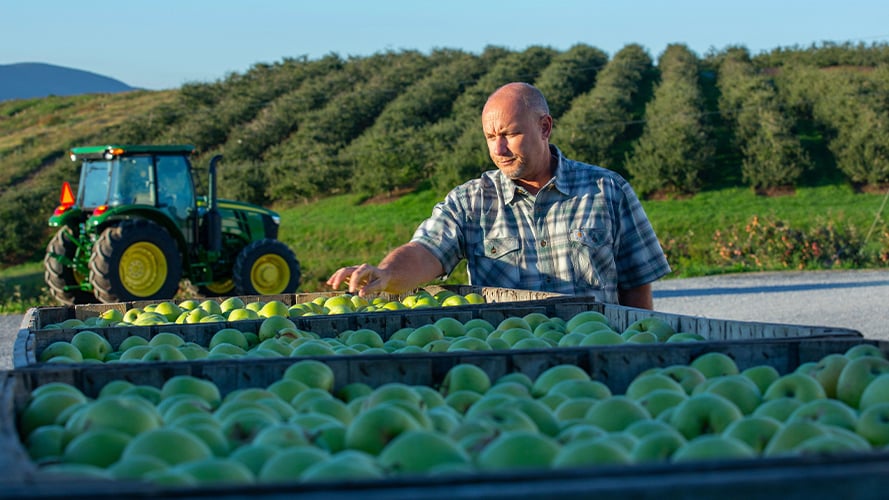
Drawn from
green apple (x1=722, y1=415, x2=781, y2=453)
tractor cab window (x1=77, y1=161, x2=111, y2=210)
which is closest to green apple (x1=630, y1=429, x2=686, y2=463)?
green apple (x1=722, y1=415, x2=781, y2=453)

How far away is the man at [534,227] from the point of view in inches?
180

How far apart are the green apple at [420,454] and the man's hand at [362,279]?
9.00ft

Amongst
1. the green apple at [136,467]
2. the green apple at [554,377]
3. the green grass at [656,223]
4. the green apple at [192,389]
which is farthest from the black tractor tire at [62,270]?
the green apple at [136,467]

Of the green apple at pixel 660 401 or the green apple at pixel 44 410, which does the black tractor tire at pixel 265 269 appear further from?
the green apple at pixel 660 401

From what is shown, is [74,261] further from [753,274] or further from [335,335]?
[753,274]

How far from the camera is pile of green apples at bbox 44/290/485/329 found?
3.97 meters

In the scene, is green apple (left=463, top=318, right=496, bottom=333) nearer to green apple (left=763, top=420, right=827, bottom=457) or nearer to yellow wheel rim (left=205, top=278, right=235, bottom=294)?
green apple (left=763, top=420, right=827, bottom=457)

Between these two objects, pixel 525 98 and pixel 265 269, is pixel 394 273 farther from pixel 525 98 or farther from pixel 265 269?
pixel 265 269

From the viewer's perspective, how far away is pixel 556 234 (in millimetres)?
4641

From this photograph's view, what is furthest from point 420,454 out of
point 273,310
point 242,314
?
point 273,310

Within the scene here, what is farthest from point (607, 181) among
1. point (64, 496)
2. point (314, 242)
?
point (314, 242)

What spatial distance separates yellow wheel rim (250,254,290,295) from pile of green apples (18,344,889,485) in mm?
10635

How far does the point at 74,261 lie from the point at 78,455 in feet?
36.4

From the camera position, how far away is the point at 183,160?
12.4 metres
